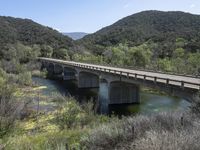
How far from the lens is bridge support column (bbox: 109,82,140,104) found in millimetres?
46344

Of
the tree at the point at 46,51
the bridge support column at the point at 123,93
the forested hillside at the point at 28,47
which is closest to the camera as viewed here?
the bridge support column at the point at 123,93

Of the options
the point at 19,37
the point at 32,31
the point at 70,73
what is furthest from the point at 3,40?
the point at 70,73

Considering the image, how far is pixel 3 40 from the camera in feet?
479

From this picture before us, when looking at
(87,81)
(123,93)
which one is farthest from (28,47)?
(123,93)

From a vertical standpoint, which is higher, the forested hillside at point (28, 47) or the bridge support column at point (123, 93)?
the forested hillside at point (28, 47)

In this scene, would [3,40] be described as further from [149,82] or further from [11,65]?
[149,82]

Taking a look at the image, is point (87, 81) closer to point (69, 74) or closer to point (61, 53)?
point (69, 74)

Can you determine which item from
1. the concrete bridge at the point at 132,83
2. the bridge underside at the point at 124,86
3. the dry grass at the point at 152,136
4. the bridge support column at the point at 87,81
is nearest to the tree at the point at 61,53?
the bridge support column at the point at 87,81

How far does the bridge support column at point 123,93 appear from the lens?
46.3 meters

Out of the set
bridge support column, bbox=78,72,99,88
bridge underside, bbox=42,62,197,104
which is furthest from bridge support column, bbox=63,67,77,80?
bridge support column, bbox=78,72,99,88

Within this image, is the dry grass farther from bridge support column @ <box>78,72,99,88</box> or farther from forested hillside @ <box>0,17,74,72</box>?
forested hillside @ <box>0,17,74,72</box>

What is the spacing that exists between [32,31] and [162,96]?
160 metres

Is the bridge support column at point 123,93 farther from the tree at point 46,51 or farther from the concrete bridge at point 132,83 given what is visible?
the tree at point 46,51

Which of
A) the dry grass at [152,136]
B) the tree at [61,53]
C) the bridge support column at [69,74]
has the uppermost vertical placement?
the tree at [61,53]
